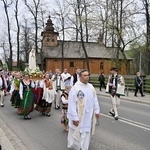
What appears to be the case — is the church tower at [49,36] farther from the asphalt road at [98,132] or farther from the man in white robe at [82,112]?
the man in white robe at [82,112]

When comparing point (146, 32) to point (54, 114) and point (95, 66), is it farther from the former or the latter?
point (95, 66)

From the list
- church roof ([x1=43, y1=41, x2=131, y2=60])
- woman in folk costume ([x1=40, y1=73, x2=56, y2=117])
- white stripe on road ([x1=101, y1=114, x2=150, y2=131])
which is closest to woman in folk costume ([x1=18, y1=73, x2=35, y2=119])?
woman in folk costume ([x1=40, y1=73, x2=56, y2=117])

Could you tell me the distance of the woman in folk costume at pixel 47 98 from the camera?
11.0 meters

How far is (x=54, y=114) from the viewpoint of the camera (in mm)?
11312

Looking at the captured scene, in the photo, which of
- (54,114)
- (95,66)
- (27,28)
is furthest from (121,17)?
(95,66)

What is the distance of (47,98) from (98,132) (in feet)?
12.0

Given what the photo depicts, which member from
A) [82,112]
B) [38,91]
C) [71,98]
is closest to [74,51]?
[38,91]

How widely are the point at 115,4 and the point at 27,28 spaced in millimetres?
20534

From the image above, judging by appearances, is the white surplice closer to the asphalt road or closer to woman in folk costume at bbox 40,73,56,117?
the asphalt road

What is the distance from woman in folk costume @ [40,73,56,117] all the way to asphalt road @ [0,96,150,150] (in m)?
0.48

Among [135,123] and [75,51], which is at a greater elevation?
[75,51]

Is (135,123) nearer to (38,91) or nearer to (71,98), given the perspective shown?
(38,91)

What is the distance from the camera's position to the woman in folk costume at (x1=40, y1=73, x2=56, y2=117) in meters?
11.0

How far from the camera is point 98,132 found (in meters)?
7.83
